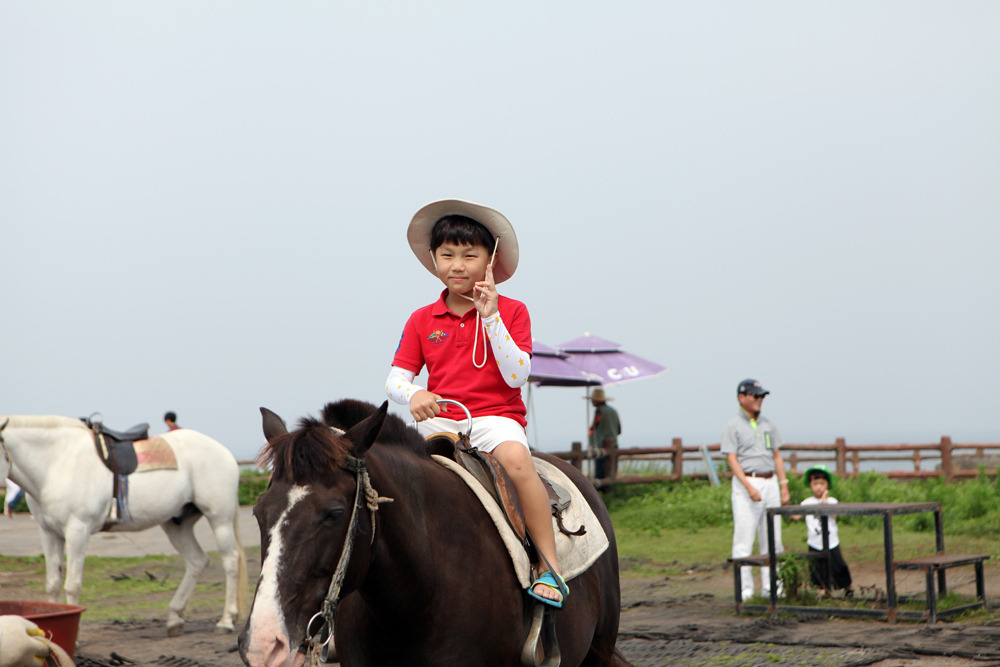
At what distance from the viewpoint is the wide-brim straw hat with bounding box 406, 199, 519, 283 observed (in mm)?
3391

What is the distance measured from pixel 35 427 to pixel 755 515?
6.21 metres

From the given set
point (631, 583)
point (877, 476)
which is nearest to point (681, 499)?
point (877, 476)

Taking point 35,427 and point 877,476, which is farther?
point 877,476

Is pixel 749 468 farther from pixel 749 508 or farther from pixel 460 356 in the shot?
pixel 460 356

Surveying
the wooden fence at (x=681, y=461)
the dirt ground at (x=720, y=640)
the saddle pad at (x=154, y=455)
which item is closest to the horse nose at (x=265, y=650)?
the dirt ground at (x=720, y=640)

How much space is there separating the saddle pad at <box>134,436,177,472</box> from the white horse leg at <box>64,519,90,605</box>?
695mm

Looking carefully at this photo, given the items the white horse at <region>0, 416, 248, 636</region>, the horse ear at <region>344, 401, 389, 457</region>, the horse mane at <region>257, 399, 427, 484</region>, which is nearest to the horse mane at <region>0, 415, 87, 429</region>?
the white horse at <region>0, 416, 248, 636</region>

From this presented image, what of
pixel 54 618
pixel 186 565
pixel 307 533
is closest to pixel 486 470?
pixel 307 533

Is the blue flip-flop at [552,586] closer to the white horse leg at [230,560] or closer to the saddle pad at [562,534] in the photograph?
the saddle pad at [562,534]

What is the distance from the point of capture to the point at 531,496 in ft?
10.3

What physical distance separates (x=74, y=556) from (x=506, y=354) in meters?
5.64

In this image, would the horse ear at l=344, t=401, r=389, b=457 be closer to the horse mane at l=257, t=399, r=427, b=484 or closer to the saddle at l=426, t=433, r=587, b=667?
the horse mane at l=257, t=399, r=427, b=484

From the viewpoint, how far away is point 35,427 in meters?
7.47

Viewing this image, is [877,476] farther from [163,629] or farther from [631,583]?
[163,629]
